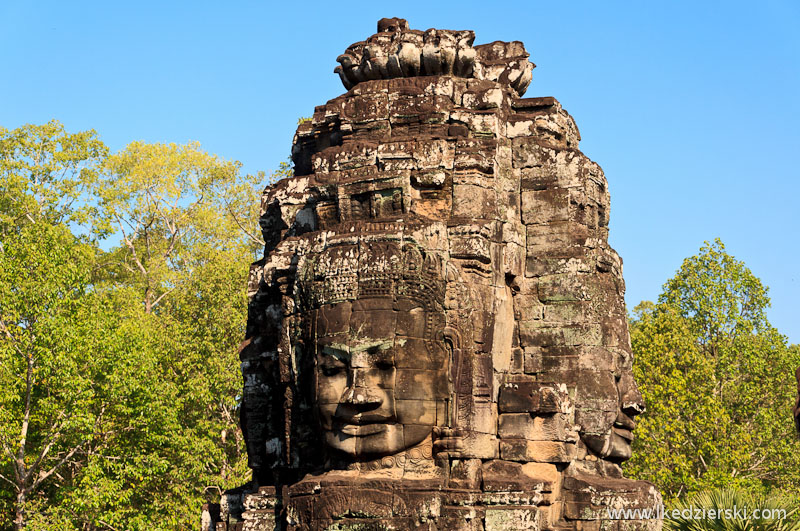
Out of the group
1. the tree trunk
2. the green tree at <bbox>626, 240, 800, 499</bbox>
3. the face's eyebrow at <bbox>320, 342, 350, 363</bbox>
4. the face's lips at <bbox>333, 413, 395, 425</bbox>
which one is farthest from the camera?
the green tree at <bbox>626, 240, 800, 499</bbox>

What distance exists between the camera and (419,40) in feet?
40.9

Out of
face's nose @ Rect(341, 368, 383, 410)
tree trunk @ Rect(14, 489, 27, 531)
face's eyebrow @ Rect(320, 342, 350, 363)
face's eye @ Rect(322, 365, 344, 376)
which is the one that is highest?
face's eyebrow @ Rect(320, 342, 350, 363)

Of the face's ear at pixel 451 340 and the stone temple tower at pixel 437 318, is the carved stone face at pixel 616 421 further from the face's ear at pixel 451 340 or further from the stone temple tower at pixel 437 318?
the face's ear at pixel 451 340

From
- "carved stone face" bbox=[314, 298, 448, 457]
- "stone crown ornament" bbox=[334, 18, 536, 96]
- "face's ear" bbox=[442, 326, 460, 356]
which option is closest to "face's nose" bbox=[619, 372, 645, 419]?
"face's ear" bbox=[442, 326, 460, 356]

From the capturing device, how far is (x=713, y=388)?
24594 millimetres

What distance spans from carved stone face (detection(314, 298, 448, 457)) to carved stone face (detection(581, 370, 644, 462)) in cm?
206

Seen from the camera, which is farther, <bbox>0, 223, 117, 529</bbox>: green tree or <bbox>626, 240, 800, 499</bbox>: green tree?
<bbox>626, 240, 800, 499</bbox>: green tree

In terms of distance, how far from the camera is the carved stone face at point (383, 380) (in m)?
10.2

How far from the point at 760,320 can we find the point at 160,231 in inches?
752

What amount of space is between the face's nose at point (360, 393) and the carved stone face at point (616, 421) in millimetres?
2649

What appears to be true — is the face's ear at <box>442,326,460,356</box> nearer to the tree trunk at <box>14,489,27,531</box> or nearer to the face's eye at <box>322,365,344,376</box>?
the face's eye at <box>322,365,344,376</box>

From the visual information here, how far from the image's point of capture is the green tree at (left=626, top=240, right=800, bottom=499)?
74.3ft

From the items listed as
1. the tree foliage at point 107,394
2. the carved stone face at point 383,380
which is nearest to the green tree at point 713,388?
the tree foliage at point 107,394

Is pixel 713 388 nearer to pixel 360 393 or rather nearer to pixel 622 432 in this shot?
pixel 622 432
